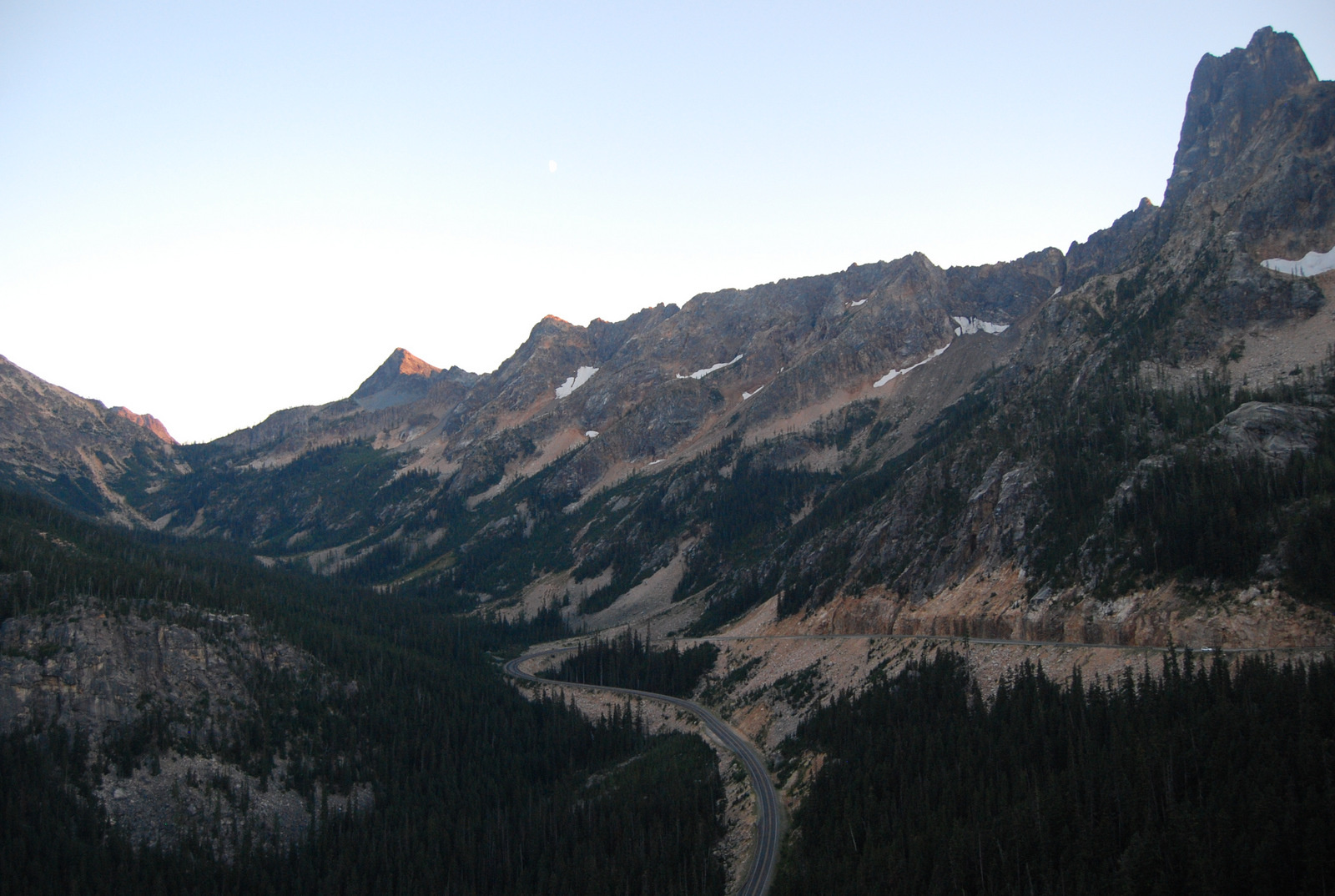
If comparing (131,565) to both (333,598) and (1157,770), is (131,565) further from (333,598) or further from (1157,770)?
(1157,770)

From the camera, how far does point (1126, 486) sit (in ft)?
301

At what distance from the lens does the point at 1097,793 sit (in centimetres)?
5200

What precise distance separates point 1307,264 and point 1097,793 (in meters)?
120

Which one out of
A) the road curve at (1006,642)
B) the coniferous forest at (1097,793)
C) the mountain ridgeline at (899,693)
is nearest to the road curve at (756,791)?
the mountain ridgeline at (899,693)

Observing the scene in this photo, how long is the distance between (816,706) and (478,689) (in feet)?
199

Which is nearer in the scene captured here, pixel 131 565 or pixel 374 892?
pixel 374 892

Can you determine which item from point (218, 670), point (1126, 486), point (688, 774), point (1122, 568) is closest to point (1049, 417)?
point (1126, 486)

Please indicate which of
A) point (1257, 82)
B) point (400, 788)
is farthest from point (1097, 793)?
point (1257, 82)

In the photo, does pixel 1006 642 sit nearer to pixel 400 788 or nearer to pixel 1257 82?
pixel 400 788

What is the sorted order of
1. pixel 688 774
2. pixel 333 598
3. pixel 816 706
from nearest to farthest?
1. pixel 688 774
2. pixel 816 706
3. pixel 333 598

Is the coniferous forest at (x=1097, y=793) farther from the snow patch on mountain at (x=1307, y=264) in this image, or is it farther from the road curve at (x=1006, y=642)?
the snow patch on mountain at (x=1307, y=264)

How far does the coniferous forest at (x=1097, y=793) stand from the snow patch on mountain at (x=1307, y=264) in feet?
325

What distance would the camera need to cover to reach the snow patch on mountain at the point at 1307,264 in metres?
128

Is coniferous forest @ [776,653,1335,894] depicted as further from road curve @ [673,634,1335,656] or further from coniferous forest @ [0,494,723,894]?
coniferous forest @ [0,494,723,894]
